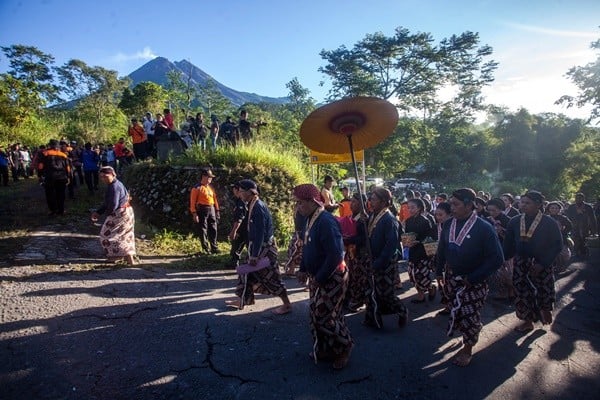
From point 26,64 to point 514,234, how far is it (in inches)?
1947

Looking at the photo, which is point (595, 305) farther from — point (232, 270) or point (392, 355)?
point (232, 270)

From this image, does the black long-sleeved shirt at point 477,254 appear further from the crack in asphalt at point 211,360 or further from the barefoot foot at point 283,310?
the crack in asphalt at point 211,360

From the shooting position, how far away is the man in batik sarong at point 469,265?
3652 mm

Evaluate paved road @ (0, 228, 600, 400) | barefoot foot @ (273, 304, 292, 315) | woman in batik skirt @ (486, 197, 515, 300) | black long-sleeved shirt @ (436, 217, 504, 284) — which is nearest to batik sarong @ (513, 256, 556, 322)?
paved road @ (0, 228, 600, 400)

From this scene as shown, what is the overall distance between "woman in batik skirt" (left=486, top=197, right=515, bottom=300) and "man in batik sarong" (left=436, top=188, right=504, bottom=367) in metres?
2.84

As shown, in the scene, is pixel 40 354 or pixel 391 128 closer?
pixel 40 354

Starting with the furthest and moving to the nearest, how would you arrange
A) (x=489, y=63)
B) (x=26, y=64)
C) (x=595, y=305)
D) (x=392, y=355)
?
(x=26, y=64) → (x=489, y=63) → (x=595, y=305) → (x=392, y=355)

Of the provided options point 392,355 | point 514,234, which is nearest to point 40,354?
point 392,355

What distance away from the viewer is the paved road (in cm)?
317

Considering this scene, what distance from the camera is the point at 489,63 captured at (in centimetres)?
2794

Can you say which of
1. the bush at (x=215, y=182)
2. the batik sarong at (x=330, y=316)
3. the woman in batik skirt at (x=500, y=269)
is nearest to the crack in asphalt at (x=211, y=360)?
the batik sarong at (x=330, y=316)

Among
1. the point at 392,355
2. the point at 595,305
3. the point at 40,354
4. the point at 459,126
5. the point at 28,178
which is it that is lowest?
the point at 595,305

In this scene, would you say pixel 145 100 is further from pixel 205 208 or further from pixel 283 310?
pixel 283 310

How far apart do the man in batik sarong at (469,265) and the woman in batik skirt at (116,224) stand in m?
5.71
